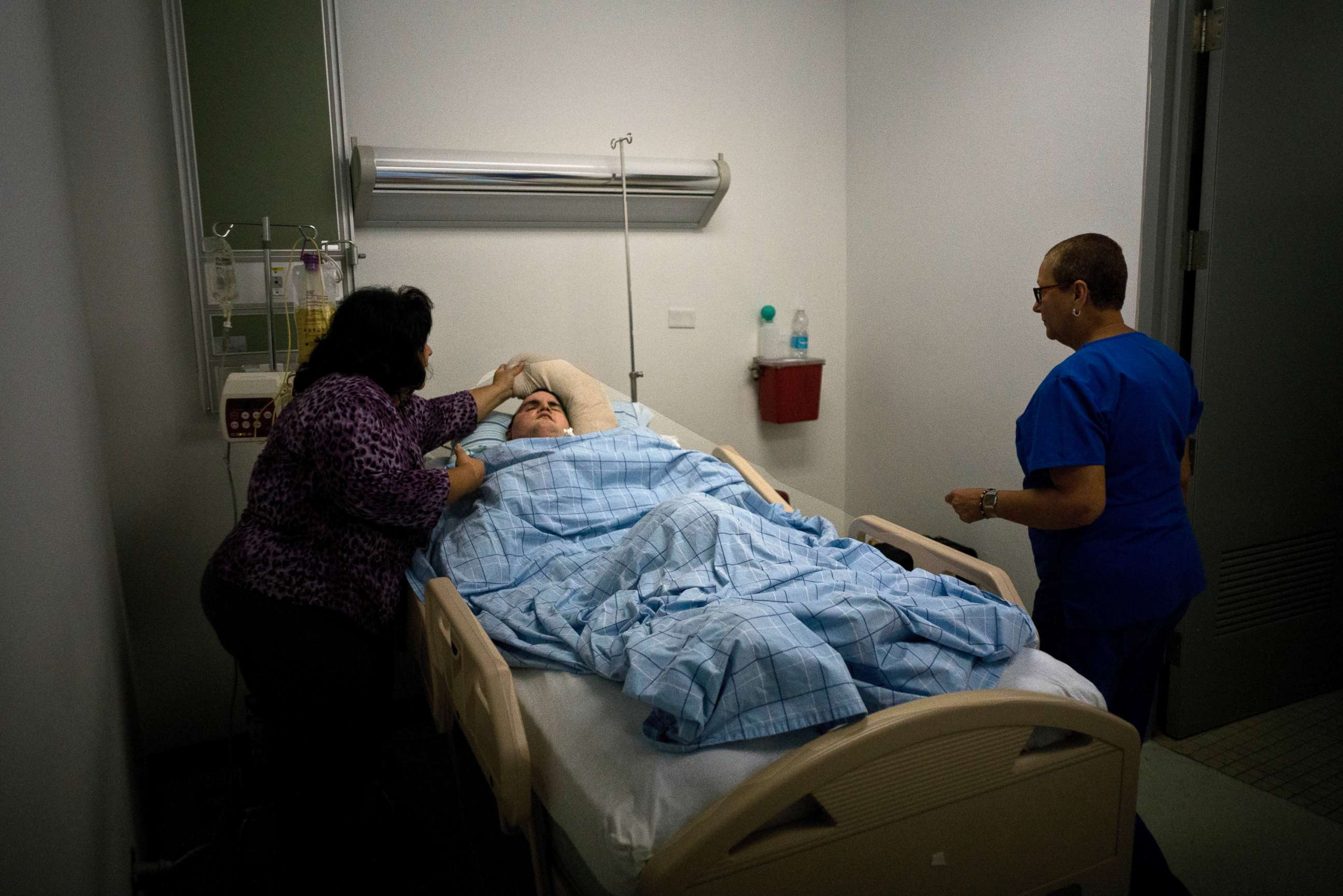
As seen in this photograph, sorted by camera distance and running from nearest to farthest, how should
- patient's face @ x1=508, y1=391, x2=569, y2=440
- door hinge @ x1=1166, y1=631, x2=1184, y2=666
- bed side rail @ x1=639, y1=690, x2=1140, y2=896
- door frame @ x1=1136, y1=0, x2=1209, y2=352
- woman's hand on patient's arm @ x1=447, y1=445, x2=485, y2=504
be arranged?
bed side rail @ x1=639, y1=690, x2=1140, y2=896 → woman's hand on patient's arm @ x1=447, y1=445, x2=485, y2=504 → door frame @ x1=1136, y1=0, x2=1209, y2=352 → door hinge @ x1=1166, y1=631, x2=1184, y2=666 → patient's face @ x1=508, y1=391, x2=569, y2=440

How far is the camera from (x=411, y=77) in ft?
8.66

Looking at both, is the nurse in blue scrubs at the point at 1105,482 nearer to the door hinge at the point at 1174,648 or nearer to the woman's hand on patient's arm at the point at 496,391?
the door hinge at the point at 1174,648

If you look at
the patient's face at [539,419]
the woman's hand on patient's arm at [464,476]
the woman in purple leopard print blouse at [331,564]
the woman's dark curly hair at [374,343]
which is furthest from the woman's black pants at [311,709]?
the patient's face at [539,419]

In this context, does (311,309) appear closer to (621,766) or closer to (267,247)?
(267,247)

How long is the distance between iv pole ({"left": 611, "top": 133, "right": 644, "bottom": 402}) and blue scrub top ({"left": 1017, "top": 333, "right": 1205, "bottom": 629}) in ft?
4.58

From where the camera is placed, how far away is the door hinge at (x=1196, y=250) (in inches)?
83.1

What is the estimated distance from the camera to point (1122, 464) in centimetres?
165

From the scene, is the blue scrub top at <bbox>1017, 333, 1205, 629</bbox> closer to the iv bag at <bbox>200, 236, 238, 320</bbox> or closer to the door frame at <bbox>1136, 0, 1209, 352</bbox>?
the door frame at <bbox>1136, 0, 1209, 352</bbox>

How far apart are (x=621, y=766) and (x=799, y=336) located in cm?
245

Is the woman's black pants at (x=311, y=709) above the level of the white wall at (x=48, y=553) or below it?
below

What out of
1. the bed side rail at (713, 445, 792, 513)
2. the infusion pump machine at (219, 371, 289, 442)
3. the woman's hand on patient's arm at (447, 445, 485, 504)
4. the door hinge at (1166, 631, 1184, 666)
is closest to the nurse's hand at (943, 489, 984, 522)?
the bed side rail at (713, 445, 792, 513)

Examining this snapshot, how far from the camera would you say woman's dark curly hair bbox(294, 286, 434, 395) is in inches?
70.6

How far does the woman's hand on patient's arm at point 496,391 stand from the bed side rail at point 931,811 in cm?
163

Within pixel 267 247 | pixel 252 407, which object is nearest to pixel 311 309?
pixel 267 247
